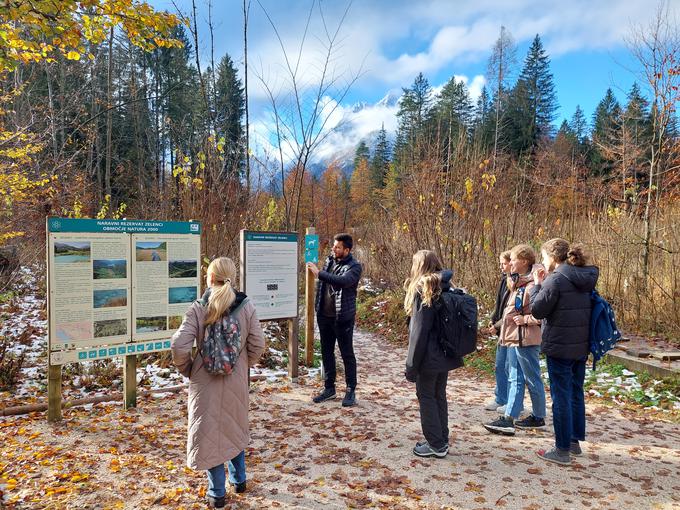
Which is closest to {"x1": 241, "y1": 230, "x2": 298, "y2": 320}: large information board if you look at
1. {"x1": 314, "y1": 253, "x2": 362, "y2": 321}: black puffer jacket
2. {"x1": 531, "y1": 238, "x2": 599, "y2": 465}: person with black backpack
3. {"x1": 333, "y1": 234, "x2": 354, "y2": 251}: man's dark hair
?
{"x1": 314, "y1": 253, "x2": 362, "y2": 321}: black puffer jacket

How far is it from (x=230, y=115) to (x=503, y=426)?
31.3 ft

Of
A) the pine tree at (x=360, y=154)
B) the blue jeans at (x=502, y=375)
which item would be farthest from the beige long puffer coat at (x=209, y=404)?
the pine tree at (x=360, y=154)

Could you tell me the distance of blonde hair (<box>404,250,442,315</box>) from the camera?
358 centimetres

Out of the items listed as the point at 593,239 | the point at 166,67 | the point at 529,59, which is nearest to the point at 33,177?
the point at 593,239

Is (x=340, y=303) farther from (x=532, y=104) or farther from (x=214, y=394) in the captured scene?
(x=532, y=104)

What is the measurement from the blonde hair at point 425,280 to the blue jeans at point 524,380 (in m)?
1.53

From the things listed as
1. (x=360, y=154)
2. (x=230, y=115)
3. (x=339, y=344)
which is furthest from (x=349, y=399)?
(x=360, y=154)

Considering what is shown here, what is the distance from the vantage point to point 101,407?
500 cm

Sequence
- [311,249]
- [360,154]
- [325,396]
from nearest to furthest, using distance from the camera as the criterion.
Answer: [325,396] → [311,249] → [360,154]

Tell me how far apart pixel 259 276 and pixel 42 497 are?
3.17m

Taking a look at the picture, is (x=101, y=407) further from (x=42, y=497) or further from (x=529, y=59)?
(x=529, y=59)

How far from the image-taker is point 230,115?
10977 millimetres

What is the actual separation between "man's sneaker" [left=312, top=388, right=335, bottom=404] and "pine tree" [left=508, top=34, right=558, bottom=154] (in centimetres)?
2962

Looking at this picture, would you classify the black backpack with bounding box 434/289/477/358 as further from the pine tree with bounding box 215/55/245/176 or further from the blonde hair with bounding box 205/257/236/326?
the pine tree with bounding box 215/55/245/176
